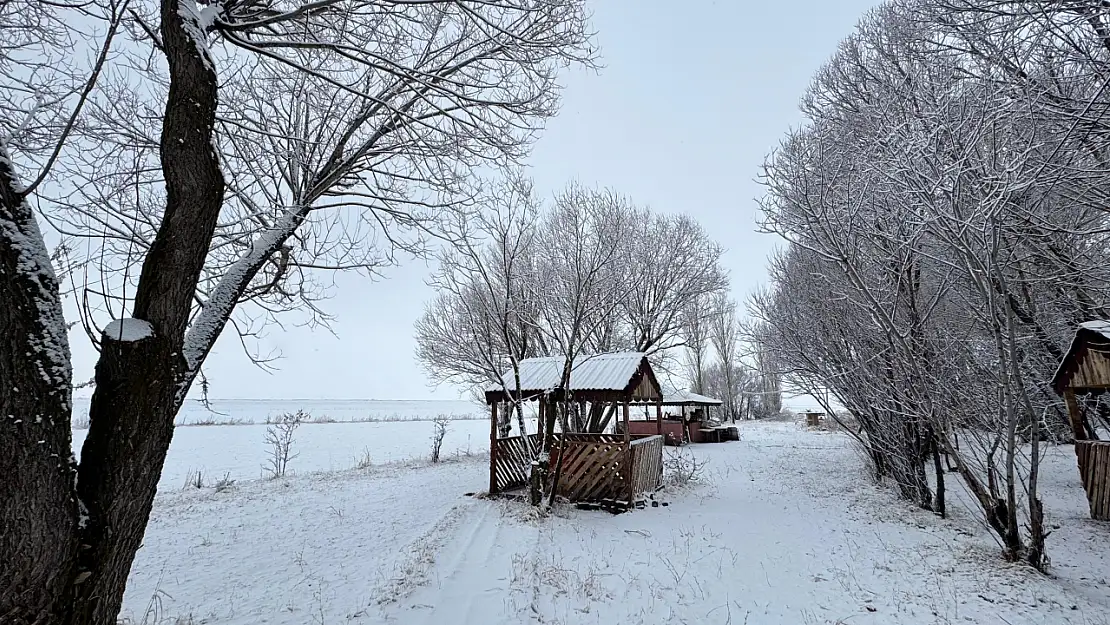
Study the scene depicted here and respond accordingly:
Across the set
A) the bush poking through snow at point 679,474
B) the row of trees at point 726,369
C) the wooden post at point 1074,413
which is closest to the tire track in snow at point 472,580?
the bush poking through snow at point 679,474

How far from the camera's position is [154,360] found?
2371 millimetres

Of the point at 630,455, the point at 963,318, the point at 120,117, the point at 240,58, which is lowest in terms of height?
the point at 630,455

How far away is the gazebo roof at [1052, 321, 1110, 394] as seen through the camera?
21.5ft

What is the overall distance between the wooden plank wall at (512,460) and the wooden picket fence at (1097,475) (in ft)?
27.4

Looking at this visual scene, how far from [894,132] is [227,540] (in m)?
9.45

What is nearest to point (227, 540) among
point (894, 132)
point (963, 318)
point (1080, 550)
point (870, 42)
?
point (894, 132)

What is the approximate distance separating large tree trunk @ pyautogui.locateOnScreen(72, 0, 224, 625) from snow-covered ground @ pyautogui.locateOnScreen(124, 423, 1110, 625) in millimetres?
2515

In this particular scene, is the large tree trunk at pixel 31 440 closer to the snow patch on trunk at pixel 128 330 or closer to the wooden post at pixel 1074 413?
the snow patch on trunk at pixel 128 330

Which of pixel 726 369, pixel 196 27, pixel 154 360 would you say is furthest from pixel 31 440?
pixel 726 369

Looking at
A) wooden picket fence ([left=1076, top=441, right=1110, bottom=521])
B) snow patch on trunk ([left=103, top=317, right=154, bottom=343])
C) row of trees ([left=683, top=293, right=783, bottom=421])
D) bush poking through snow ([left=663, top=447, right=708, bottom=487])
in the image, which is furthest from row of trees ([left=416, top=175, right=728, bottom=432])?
snow patch on trunk ([left=103, top=317, right=154, bottom=343])

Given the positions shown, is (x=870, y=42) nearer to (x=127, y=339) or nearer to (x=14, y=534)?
(x=127, y=339)

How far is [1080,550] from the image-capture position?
5996mm

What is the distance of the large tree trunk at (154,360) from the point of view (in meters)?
2.22

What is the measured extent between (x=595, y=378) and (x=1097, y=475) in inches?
288
